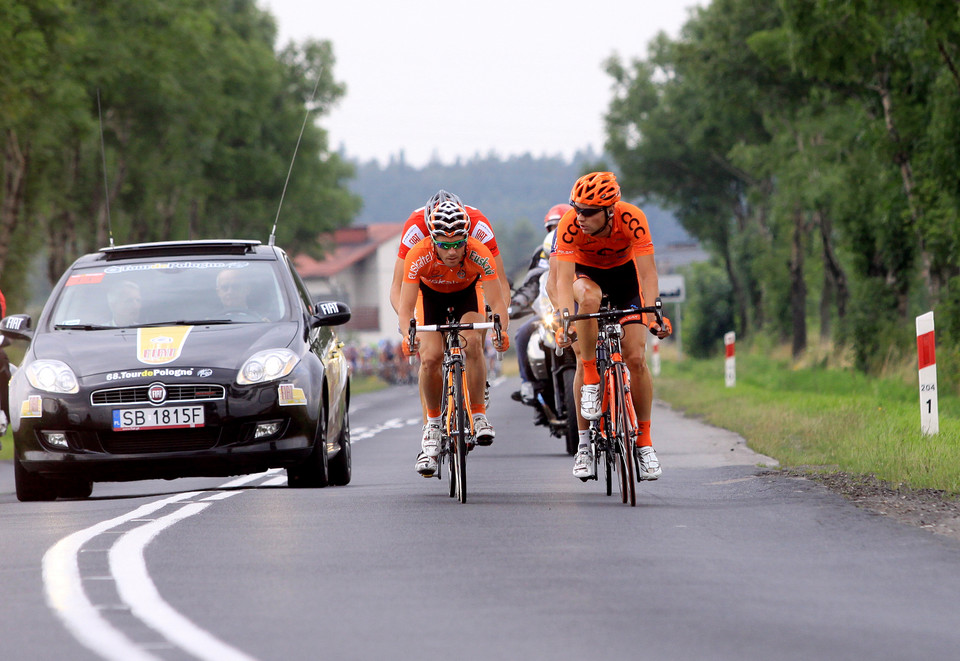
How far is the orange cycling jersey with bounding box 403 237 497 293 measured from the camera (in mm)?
9961

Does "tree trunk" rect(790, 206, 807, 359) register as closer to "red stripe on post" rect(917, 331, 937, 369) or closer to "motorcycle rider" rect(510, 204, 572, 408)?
"motorcycle rider" rect(510, 204, 572, 408)

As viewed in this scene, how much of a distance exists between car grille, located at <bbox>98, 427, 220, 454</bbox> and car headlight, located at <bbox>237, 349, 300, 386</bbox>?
37 cm

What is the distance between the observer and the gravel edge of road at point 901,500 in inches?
328

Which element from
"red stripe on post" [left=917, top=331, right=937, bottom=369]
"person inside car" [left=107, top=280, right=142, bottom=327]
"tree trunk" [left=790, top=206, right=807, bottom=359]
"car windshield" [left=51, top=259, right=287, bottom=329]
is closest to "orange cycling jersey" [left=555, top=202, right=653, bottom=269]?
"car windshield" [left=51, top=259, right=287, bottom=329]

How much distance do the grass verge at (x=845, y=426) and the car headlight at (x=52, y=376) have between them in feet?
16.8

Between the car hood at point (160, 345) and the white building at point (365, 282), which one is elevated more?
the white building at point (365, 282)

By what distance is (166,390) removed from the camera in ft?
32.2

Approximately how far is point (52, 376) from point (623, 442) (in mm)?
3555

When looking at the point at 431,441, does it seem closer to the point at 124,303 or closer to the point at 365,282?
the point at 124,303

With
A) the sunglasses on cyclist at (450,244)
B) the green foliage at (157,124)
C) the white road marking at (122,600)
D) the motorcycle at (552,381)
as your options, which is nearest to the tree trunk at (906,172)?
the green foliage at (157,124)

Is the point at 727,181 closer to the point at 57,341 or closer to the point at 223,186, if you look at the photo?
the point at 223,186

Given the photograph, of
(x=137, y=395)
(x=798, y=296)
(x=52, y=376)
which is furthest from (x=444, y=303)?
(x=798, y=296)

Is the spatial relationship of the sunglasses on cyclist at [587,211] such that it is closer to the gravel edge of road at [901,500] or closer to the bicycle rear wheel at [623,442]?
the bicycle rear wheel at [623,442]

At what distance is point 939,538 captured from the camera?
7.76 metres
